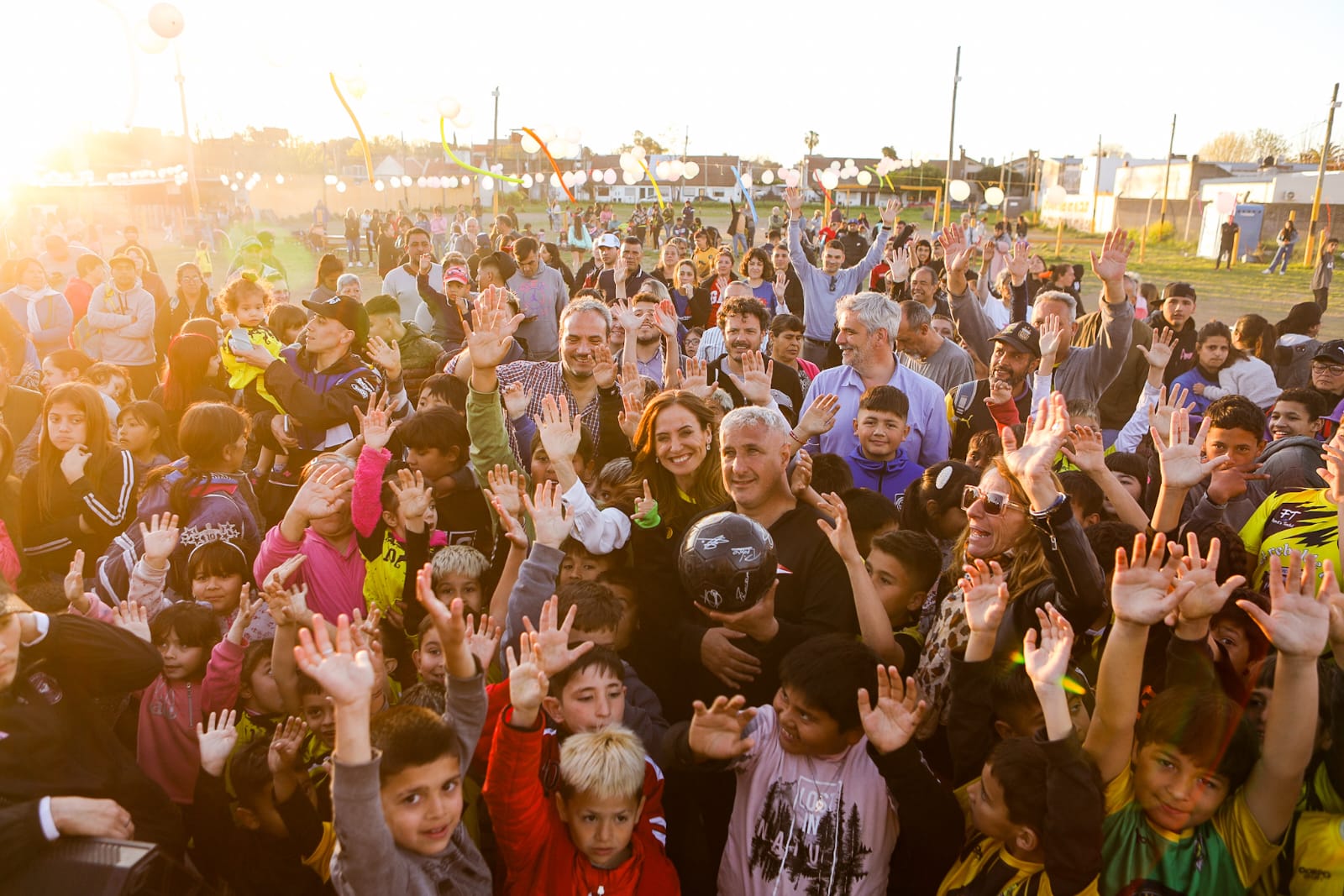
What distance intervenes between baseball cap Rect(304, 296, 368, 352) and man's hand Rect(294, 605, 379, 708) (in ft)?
10.4

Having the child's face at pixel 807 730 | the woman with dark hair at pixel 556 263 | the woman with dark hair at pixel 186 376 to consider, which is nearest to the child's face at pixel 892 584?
the child's face at pixel 807 730

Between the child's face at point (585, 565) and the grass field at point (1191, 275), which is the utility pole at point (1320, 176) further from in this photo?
the child's face at point (585, 565)

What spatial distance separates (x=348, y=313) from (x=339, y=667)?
3.39 m

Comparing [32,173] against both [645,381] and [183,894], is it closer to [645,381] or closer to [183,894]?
[645,381]

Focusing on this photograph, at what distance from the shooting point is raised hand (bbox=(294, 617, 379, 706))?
6.77ft

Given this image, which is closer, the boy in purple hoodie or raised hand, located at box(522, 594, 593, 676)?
raised hand, located at box(522, 594, 593, 676)

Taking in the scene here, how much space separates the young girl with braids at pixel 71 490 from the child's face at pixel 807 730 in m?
3.60

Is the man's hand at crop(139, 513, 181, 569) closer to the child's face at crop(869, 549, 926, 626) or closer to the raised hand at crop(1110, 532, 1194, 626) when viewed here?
the child's face at crop(869, 549, 926, 626)

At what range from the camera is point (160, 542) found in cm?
346

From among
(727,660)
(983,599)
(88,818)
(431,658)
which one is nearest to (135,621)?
(88,818)

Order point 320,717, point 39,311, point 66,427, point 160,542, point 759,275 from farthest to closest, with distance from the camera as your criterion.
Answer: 1. point 759,275
2. point 39,311
3. point 66,427
4. point 160,542
5. point 320,717

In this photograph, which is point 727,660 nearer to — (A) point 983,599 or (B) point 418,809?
(A) point 983,599

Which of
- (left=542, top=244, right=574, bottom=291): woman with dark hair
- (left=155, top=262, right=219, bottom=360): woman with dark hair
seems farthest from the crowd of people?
(left=542, top=244, right=574, bottom=291): woman with dark hair

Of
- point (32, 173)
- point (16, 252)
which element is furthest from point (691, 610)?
point (32, 173)
